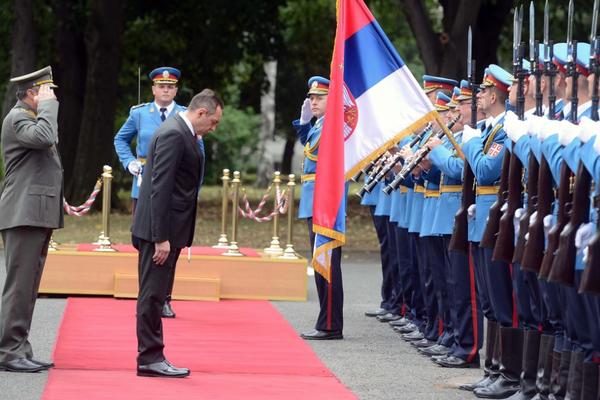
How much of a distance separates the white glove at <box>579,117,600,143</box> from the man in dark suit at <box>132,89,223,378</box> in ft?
10.6

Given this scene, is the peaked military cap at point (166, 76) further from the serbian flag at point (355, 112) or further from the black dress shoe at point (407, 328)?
the black dress shoe at point (407, 328)

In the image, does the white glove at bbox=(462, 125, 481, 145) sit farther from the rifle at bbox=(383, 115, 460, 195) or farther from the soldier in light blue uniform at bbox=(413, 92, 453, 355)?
the soldier in light blue uniform at bbox=(413, 92, 453, 355)

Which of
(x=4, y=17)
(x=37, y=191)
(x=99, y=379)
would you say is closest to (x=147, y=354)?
(x=99, y=379)

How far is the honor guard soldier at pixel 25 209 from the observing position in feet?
30.4

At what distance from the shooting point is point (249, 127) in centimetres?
4650

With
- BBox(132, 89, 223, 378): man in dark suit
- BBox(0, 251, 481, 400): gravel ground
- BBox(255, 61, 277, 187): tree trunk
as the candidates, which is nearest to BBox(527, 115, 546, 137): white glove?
BBox(0, 251, 481, 400): gravel ground

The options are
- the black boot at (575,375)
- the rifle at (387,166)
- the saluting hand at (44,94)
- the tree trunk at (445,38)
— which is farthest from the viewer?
the tree trunk at (445,38)

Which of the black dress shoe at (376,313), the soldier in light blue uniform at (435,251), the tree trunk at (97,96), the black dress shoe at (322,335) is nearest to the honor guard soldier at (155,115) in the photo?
the black dress shoe at (322,335)

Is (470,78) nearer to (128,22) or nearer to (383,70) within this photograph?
(383,70)

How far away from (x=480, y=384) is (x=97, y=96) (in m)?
18.4

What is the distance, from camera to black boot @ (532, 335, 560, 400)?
25.7 ft

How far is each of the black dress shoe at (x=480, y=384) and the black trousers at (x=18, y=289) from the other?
9.98ft

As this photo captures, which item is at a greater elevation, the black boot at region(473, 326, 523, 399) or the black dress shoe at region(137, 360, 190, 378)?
the black boot at region(473, 326, 523, 399)

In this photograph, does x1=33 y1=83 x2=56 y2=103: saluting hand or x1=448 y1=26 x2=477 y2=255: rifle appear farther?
x1=33 y1=83 x2=56 y2=103: saluting hand
